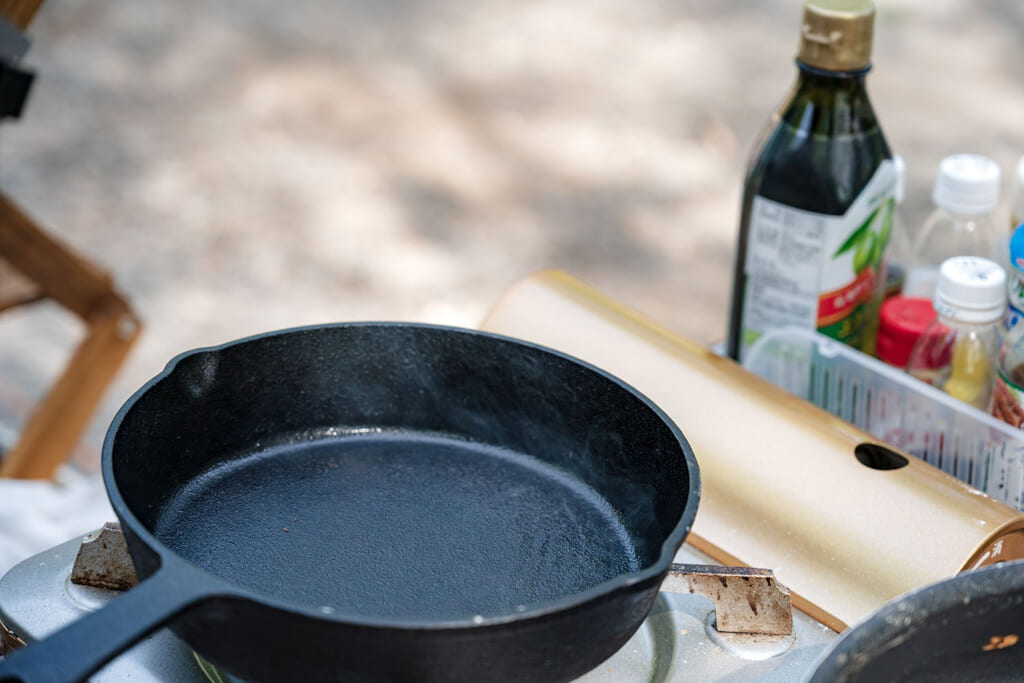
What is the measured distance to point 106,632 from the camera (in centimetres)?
43

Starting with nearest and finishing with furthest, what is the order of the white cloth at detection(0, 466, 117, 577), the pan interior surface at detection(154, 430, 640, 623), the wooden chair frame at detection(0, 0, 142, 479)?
the pan interior surface at detection(154, 430, 640, 623) → the white cloth at detection(0, 466, 117, 577) → the wooden chair frame at detection(0, 0, 142, 479)

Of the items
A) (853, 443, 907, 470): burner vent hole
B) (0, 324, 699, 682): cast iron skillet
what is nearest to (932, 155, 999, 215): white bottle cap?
(853, 443, 907, 470): burner vent hole

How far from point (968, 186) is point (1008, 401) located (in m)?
0.17

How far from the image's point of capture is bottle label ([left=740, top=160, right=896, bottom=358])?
0.82 m

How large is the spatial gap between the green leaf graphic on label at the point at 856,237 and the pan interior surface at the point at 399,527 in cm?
27

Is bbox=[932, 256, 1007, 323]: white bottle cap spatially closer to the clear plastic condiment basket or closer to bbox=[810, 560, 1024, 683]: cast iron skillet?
the clear plastic condiment basket

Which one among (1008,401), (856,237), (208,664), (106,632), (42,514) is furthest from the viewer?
(42,514)

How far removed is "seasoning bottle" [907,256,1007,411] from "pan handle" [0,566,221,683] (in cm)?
51

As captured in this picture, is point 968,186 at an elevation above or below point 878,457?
above

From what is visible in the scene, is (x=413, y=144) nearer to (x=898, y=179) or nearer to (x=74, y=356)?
(x=74, y=356)

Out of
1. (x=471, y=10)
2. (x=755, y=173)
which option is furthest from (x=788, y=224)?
(x=471, y=10)

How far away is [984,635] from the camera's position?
20.4 inches

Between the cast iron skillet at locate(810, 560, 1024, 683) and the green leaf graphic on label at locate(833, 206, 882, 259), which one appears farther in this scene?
the green leaf graphic on label at locate(833, 206, 882, 259)

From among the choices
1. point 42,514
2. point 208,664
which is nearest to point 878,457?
point 208,664
